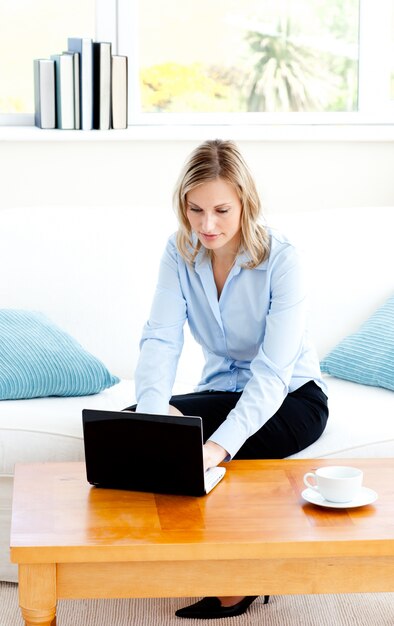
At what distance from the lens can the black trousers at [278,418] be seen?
2.24 meters

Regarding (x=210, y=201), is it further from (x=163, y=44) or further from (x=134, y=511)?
(x=163, y=44)

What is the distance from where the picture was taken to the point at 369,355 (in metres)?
2.65

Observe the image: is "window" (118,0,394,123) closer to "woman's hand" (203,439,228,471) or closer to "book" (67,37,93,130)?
"book" (67,37,93,130)

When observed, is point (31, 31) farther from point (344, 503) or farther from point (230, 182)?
point (344, 503)

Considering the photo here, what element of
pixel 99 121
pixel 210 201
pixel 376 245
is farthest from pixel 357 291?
pixel 99 121

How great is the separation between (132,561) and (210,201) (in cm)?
84

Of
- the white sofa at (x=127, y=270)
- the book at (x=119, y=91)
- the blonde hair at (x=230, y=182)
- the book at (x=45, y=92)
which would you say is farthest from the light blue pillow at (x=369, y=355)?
the book at (x=45, y=92)

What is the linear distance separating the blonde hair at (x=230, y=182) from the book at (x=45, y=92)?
54.0 inches

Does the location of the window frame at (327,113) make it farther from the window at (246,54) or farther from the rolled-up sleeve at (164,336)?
the rolled-up sleeve at (164,336)

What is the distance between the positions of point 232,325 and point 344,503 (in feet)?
2.22

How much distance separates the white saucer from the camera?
1.74 m

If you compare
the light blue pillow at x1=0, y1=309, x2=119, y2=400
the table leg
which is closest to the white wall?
the light blue pillow at x1=0, y1=309, x2=119, y2=400

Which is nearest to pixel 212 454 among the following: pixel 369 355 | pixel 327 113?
pixel 369 355

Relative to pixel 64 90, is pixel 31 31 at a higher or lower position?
higher
